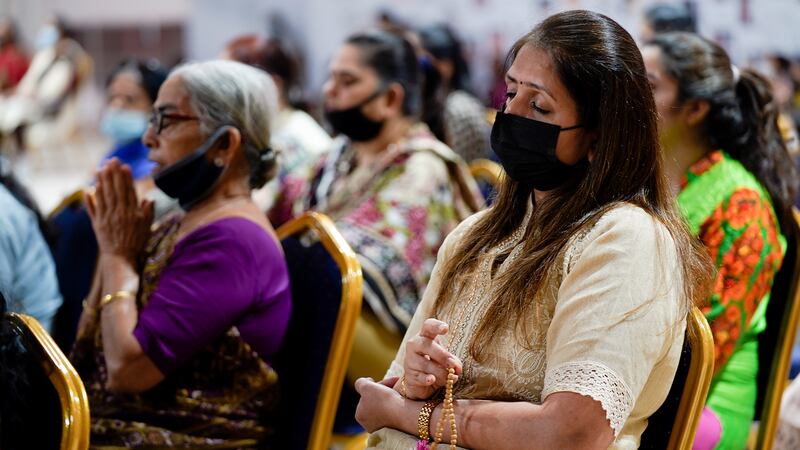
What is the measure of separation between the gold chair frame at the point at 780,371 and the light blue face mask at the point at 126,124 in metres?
2.31

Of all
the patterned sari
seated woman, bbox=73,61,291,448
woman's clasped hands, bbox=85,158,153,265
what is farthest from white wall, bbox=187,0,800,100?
the patterned sari

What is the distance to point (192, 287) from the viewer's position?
6.15 feet

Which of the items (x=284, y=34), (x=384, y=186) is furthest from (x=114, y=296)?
(x=284, y=34)

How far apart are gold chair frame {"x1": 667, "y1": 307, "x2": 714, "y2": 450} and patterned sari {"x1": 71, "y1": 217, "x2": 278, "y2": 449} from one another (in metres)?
0.80

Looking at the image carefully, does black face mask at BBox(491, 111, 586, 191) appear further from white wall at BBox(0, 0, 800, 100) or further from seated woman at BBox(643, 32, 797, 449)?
white wall at BBox(0, 0, 800, 100)

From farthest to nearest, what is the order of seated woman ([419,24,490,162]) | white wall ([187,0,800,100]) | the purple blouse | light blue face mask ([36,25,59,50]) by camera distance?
light blue face mask ([36,25,59,50])
white wall ([187,0,800,100])
seated woman ([419,24,490,162])
the purple blouse

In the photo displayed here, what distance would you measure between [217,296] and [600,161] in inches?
30.5

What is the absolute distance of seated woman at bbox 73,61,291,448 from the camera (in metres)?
1.86

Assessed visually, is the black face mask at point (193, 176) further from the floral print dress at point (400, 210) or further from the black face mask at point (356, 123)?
the black face mask at point (356, 123)

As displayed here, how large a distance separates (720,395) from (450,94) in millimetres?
2665

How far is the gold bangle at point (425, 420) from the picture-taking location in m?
1.44

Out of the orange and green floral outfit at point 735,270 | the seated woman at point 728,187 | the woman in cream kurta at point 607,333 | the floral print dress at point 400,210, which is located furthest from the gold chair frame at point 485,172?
the woman in cream kurta at point 607,333

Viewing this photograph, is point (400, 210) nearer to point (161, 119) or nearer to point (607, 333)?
point (161, 119)

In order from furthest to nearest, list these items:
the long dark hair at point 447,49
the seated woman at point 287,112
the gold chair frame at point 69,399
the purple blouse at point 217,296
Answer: the long dark hair at point 447,49 < the seated woman at point 287,112 < the purple blouse at point 217,296 < the gold chair frame at point 69,399
